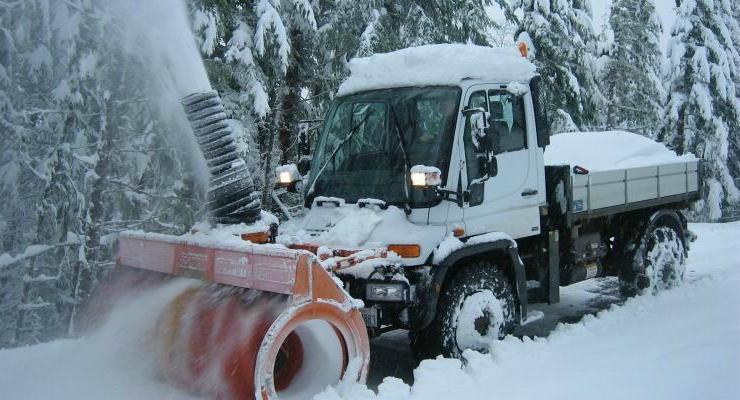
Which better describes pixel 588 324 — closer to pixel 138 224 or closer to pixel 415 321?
pixel 415 321

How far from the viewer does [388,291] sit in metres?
4.71

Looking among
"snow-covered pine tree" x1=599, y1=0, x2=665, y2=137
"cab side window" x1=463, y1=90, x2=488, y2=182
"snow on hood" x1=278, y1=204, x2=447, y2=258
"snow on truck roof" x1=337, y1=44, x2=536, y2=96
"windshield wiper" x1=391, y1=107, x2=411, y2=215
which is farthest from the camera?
"snow-covered pine tree" x1=599, y1=0, x2=665, y2=137

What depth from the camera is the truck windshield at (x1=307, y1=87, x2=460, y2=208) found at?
5301 millimetres

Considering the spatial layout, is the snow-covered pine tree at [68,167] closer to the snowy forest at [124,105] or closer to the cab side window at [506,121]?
the snowy forest at [124,105]

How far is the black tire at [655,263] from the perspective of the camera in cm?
784

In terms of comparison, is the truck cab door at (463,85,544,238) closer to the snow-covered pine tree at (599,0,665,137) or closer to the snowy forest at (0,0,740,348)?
the snowy forest at (0,0,740,348)

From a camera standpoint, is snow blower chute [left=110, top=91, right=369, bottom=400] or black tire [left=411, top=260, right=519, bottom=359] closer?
snow blower chute [left=110, top=91, right=369, bottom=400]

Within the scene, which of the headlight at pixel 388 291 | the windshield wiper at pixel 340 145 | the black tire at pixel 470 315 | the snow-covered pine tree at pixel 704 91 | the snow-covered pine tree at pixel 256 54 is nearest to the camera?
the headlight at pixel 388 291

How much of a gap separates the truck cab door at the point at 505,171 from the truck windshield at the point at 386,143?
26 centimetres

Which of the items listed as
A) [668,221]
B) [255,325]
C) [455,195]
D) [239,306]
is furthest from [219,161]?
[668,221]

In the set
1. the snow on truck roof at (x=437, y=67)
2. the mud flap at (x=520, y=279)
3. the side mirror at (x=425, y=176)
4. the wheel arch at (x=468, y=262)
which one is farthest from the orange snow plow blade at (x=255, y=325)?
the snow on truck roof at (x=437, y=67)

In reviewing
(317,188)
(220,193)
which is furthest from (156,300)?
(317,188)

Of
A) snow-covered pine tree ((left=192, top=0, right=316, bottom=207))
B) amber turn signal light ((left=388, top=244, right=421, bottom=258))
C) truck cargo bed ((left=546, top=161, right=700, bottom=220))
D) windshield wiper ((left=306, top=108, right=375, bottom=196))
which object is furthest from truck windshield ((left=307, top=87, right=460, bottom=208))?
snow-covered pine tree ((left=192, top=0, right=316, bottom=207))

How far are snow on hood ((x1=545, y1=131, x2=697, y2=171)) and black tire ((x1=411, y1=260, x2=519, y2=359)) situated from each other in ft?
8.22
